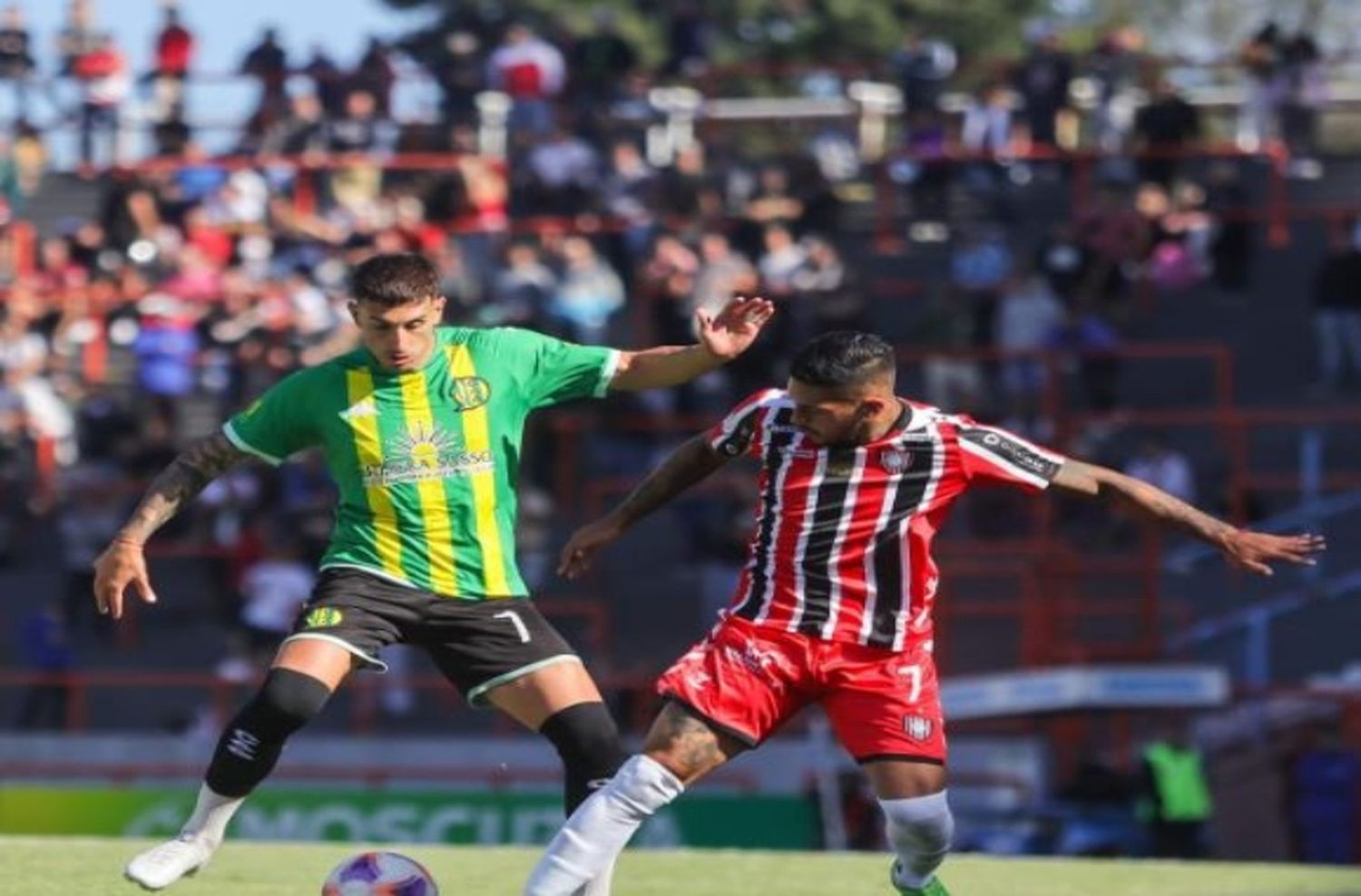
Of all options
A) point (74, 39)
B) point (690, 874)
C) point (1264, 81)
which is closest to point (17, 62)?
point (74, 39)

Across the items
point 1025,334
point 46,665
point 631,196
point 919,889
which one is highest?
point 631,196

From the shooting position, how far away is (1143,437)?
78.6 ft

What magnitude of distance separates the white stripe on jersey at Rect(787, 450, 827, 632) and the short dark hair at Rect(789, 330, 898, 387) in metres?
0.27

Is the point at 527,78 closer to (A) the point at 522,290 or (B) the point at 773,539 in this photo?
(A) the point at 522,290

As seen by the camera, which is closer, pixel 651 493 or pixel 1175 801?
pixel 651 493

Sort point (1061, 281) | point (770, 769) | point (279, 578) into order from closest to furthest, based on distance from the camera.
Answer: point (770, 769) → point (279, 578) → point (1061, 281)

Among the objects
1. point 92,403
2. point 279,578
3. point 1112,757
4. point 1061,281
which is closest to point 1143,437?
point 1061,281

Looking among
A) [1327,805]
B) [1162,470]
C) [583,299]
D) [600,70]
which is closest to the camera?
[1327,805]


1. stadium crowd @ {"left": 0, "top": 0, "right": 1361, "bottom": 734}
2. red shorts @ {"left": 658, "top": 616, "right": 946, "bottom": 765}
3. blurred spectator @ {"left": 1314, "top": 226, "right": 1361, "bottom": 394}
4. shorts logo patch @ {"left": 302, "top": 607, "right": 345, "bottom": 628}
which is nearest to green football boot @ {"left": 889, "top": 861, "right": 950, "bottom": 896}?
red shorts @ {"left": 658, "top": 616, "right": 946, "bottom": 765}

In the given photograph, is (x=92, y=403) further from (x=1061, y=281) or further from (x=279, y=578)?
(x=1061, y=281)

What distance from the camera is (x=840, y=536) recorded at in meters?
9.25

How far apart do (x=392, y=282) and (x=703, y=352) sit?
3.16 ft

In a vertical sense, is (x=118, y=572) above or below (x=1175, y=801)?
above

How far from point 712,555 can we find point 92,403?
5702 millimetres
